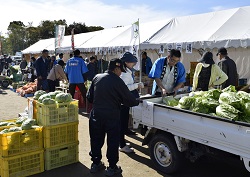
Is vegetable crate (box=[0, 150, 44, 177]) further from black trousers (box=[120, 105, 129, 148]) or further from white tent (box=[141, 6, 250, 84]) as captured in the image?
white tent (box=[141, 6, 250, 84])

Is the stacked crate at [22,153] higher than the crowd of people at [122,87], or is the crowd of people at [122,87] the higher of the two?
the crowd of people at [122,87]

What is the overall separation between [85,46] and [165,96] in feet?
37.9

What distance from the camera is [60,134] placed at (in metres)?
4.38

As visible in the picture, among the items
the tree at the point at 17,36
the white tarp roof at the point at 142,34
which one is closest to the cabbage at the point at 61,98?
the white tarp roof at the point at 142,34

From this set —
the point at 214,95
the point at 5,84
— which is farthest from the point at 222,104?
the point at 5,84

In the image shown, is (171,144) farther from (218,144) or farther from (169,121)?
(218,144)

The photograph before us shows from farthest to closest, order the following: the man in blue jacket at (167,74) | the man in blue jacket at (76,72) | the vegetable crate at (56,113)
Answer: the man in blue jacket at (76,72), the man in blue jacket at (167,74), the vegetable crate at (56,113)

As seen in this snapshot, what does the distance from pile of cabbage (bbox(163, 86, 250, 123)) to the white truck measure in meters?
0.24

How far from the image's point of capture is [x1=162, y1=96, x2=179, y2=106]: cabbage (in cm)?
431

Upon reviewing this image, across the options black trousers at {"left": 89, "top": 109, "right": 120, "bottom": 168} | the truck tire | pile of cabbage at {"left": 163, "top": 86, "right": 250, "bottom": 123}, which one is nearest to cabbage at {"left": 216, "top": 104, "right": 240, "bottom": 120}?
pile of cabbage at {"left": 163, "top": 86, "right": 250, "bottom": 123}

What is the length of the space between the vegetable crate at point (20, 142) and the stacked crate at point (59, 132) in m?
0.12

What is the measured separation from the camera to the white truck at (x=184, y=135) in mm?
2982

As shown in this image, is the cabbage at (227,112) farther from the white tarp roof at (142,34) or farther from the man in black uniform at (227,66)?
the white tarp roof at (142,34)

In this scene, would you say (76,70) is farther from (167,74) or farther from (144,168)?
(144,168)
